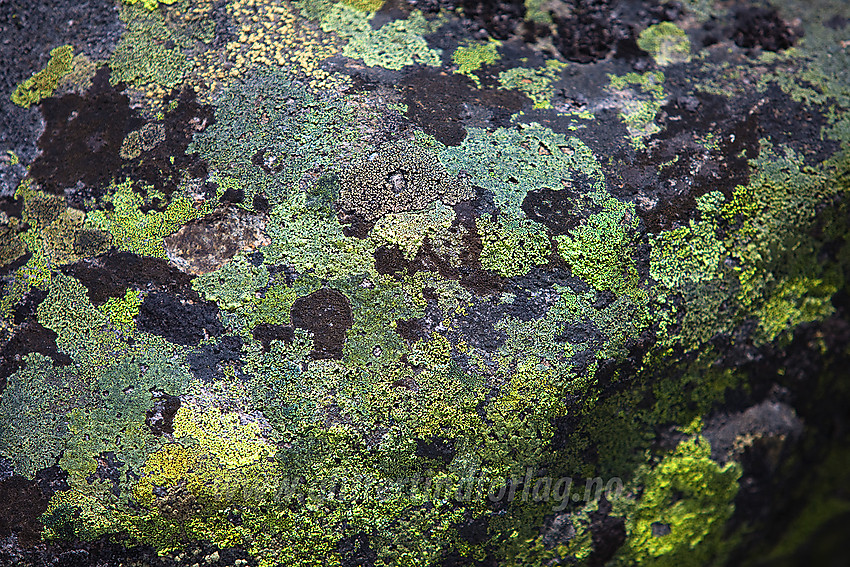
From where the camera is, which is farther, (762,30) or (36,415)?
(762,30)

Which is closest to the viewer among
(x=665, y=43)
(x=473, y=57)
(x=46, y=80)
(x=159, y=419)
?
(x=159, y=419)

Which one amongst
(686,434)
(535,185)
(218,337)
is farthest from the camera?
(686,434)

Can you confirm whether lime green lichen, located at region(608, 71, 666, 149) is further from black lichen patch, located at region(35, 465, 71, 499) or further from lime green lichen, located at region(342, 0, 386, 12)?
black lichen patch, located at region(35, 465, 71, 499)

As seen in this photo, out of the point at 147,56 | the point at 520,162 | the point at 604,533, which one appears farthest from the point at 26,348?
the point at 604,533

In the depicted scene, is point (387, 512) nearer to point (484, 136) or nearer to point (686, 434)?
point (686, 434)

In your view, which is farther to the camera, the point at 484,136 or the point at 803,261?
the point at 803,261

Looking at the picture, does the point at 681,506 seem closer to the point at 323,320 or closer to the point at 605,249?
the point at 605,249

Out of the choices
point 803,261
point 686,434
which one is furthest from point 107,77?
point 803,261
